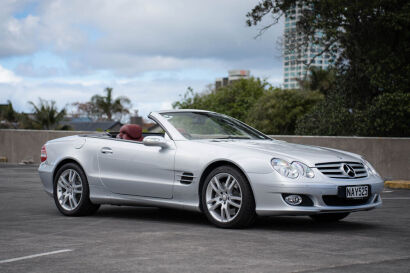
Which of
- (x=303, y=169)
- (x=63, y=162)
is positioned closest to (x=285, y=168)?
(x=303, y=169)

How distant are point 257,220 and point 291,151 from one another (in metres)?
1.24

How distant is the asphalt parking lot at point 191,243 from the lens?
578 cm

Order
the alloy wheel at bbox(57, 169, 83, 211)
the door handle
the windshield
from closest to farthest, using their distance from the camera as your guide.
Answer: the windshield → the door handle → the alloy wheel at bbox(57, 169, 83, 211)

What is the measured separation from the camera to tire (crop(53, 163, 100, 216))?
946cm

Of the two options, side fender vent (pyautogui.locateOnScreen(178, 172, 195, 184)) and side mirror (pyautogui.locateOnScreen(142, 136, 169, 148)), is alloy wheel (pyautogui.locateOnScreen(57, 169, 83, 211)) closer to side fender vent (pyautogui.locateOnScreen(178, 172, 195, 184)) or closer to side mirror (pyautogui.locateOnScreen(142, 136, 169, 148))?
side mirror (pyautogui.locateOnScreen(142, 136, 169, 148))

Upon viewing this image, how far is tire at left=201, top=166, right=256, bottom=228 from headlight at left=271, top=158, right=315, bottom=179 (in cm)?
40

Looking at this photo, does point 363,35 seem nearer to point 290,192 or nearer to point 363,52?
point 363,52

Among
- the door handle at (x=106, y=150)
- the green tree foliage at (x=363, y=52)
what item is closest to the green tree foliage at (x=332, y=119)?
the green tree foliage at (x=363, y=52)

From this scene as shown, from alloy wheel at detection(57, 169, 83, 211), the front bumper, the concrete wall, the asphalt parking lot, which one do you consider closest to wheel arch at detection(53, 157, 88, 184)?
alloy wheel at detection(57, 169, 83, 211)

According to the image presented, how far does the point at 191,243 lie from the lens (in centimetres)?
690

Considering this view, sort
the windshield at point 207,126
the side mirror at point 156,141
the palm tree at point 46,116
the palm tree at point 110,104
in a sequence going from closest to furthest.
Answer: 1. the side mirror at point 156,141
2. the windshield at point 207,126
3. the palm tree at point 46,116
4. the palm tree at point 110,104

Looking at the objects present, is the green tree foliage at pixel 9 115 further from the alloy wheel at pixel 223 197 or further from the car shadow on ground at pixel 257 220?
the alloy wheel at pixel 223 197

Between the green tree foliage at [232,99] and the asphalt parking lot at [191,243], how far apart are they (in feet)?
214

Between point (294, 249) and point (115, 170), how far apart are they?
3.35m
